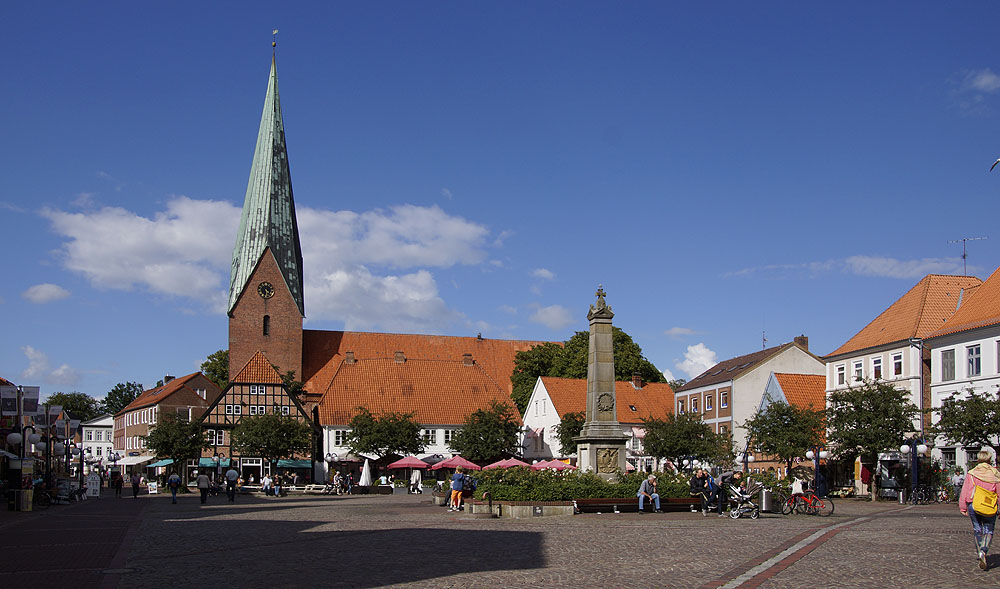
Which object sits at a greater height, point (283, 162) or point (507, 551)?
point (283, 162)

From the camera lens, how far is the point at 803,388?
58.1 m

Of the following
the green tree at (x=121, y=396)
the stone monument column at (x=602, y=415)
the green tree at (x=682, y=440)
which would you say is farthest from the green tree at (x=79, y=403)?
the stone monument column at (x=602, y=415)

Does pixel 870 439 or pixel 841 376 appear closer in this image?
pixel 870 439

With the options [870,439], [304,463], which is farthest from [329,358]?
[870,439]

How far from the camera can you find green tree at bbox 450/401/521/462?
62.2 metres

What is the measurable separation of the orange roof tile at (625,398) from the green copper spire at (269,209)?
2310 centimetres

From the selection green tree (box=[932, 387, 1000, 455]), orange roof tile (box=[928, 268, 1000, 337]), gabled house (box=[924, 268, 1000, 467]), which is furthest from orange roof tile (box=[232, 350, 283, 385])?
green tree (box=[932, 387, 1000, 455])

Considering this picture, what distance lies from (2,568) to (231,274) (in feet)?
221

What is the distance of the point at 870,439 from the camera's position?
133 ft

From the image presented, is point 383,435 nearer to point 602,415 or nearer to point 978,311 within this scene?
point 978,311

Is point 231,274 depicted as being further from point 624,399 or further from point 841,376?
point 841,376

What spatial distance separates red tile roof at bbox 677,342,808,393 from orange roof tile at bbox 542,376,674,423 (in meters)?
2.95

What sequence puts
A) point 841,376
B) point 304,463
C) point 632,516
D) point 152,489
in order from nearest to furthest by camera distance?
point 632,516 < point 841,376 < point 152,489 < point 304,463

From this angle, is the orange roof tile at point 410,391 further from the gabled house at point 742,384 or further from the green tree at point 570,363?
the gabled house at point 742,384
